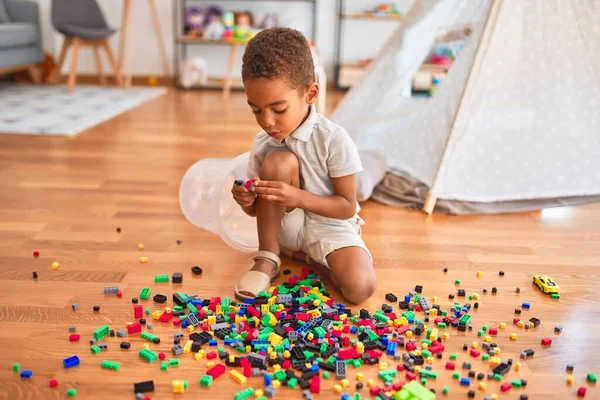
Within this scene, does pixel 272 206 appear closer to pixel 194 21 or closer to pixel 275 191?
pixel 275 191

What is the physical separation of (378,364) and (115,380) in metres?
0.48

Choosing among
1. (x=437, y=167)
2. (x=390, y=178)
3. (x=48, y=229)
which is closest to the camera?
(x=48, y=229)

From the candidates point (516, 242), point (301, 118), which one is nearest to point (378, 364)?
point (301, 118)

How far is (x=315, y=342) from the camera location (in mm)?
1164

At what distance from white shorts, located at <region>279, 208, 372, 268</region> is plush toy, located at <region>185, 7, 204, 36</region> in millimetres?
3675

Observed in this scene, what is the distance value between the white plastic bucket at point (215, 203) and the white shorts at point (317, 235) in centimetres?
16

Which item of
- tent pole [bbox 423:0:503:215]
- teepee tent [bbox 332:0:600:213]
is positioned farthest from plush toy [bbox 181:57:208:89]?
tent pole [bbox 423:0:503:215]

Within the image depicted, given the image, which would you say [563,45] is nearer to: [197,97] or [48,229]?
[48,229]

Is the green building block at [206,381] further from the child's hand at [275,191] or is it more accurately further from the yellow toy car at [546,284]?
the yellow toy car at [546,284]

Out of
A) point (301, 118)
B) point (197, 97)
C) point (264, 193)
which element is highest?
point (301, 118)

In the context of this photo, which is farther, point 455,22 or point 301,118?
point 455,22

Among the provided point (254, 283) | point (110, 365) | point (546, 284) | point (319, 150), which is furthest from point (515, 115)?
point (110, 365)

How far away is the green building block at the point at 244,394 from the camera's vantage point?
100 cm

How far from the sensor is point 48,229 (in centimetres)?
176
